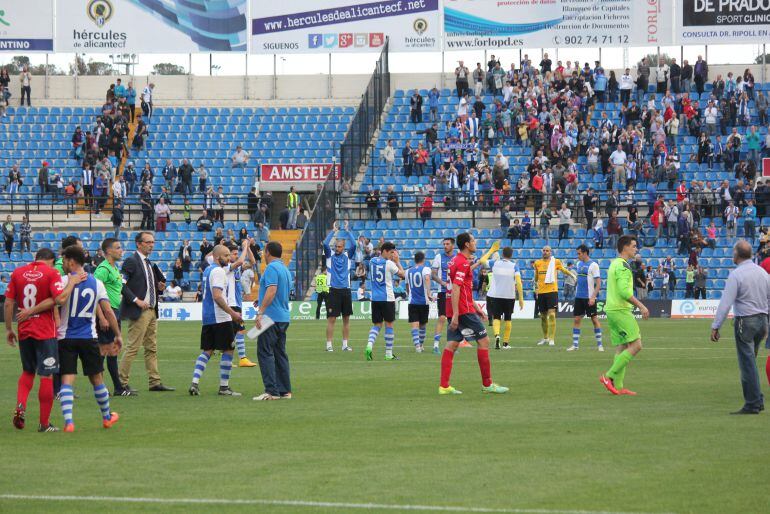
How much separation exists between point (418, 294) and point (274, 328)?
9513 millimetres

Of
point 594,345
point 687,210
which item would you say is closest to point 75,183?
point 687,210

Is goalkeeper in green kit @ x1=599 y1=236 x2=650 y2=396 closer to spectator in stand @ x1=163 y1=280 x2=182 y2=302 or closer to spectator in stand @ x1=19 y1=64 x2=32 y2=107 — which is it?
spectator in stand @ x1=163 y1=280 x2=182 y2=302

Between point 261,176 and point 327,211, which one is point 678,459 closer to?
point 327,211

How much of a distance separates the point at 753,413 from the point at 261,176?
36573mm

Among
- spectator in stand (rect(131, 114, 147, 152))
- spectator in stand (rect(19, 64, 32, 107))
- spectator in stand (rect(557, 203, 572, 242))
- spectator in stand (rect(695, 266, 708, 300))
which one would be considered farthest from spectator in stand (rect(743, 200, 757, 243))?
spectator in stand (rect(19, 64, 32, 107))

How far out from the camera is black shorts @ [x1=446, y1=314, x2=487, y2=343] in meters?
15.9

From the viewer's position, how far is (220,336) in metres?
16.4

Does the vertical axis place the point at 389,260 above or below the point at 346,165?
below

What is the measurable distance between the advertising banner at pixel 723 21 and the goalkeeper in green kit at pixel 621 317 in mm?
37682

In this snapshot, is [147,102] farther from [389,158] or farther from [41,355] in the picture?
[41,355]

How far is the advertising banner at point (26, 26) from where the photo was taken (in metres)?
53.7

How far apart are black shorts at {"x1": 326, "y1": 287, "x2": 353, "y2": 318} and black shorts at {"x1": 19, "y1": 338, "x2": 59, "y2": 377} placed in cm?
1196

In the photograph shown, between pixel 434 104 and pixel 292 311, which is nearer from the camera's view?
pixel 292 311

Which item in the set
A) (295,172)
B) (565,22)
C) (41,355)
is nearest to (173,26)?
(295,172)
